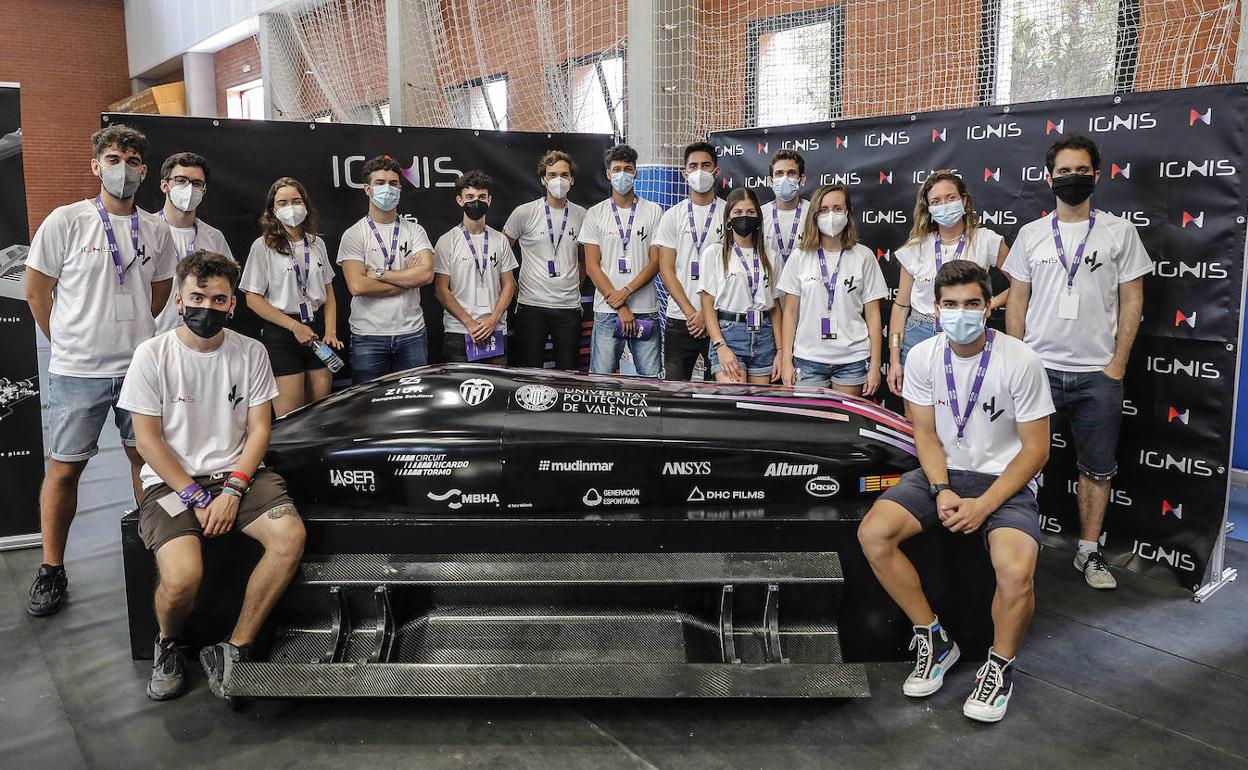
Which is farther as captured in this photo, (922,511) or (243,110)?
(243,110)

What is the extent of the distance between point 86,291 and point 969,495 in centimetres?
354

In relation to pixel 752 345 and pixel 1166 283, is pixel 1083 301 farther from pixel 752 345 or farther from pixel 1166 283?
pixel 752 345

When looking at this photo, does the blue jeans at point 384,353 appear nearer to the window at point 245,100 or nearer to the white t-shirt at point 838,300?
the white t-shirt at point 838,300

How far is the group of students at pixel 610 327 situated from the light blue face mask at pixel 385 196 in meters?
0.01

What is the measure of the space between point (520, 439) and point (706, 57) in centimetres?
461

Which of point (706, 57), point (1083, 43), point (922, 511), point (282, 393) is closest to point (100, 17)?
point (706, 57)

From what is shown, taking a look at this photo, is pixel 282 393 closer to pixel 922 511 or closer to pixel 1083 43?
pixel 922 511

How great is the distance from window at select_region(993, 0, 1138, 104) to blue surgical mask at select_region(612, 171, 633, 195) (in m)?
2.30

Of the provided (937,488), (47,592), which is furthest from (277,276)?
(937,488)

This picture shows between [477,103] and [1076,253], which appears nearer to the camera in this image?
[1076,253]

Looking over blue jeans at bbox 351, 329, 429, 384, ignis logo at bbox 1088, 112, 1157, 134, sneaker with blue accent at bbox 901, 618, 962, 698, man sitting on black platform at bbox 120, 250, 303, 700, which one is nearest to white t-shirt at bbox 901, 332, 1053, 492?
sneaker with blue accent at bbox 901, 618, 962, 698

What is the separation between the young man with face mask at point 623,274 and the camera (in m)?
5.07

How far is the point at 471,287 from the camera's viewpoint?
505 cm

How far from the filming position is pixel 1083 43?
512 cm
